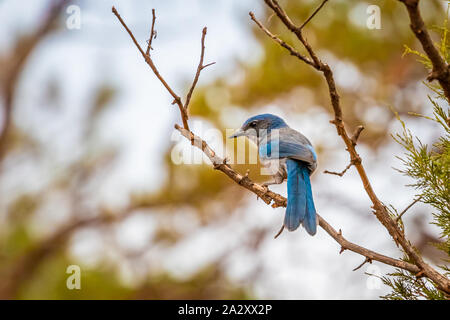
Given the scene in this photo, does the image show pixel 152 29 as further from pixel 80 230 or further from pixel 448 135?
pixel 80 230

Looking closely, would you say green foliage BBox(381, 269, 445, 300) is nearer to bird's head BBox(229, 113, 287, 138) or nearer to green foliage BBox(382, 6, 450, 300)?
green foliage BBox(382, 6, 450, 300)

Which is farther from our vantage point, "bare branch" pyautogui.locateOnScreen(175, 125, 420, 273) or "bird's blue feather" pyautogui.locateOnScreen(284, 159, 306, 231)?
"bird's blue feather" pyautogui.locateOnScreen(284, 159, 306, 231)

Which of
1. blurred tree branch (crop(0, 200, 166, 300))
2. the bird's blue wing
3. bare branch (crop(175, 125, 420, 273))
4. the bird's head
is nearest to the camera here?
bare branch (crop(175, 125, 420, 273))

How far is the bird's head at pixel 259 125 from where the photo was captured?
3.21 metres

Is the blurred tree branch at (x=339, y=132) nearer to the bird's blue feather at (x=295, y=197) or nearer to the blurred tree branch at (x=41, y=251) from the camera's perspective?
the bird's blue feather at (x=295, y=197)

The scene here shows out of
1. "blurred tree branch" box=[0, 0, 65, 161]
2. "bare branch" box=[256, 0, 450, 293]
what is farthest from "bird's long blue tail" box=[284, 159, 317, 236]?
"blurred tree branch" box=[0, 0, 65, 161]

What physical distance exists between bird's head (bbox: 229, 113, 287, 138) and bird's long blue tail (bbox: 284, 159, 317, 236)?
699mm

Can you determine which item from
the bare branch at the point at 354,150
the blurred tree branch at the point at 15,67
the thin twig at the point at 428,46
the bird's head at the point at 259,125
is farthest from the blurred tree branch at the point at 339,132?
the blurred tree branch at the point at 15,67

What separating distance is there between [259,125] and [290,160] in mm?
729

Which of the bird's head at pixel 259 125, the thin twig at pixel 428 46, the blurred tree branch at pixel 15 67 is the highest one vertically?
the blurred tree branch at pixel 15 67

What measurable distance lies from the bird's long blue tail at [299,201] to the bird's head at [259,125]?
2.29 feet

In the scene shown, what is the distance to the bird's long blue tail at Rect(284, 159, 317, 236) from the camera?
2064 mm
